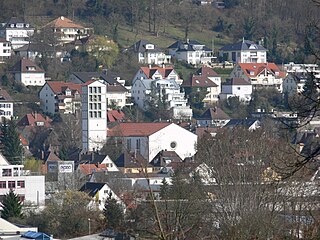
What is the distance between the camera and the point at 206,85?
56625mm

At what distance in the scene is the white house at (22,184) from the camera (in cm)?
3353

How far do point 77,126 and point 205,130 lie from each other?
4.52 m

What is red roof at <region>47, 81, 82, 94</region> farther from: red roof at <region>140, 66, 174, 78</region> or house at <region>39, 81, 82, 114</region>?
red roof at <region>140, 66, 174, 78</region>

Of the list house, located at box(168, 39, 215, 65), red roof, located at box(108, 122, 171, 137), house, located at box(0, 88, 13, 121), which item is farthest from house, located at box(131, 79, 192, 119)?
red roof, located at box(108, 122, 171, 137)

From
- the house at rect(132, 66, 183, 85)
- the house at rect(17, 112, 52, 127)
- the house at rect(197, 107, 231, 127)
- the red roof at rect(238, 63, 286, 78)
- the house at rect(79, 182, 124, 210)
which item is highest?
the house at rect(79, 182, 124, 210)

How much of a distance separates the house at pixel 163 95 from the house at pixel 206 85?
31.1 inches

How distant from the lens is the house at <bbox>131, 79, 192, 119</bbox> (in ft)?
183

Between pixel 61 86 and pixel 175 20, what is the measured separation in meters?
14.6

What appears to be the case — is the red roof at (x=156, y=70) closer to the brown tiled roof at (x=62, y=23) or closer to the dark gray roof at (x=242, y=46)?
the brown tiled roof at (x=62, y=23)

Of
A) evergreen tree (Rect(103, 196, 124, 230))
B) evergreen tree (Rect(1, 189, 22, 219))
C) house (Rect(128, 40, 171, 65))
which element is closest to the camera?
evergreen tree (Rect(103, 196, 124, 230))

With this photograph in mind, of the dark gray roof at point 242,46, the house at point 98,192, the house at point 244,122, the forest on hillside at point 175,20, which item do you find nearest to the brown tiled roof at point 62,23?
the forest on hillside at point 175,20

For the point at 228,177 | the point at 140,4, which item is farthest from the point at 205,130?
the point at 228,177

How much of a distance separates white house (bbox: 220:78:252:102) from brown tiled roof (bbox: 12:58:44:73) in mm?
7647

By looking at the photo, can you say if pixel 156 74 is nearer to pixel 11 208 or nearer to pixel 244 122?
pixel 244 122
